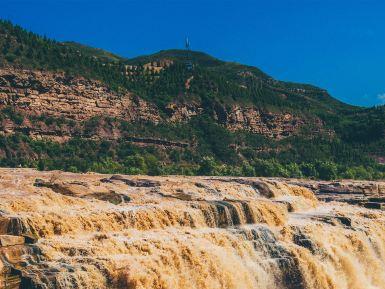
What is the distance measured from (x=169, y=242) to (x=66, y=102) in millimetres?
91935

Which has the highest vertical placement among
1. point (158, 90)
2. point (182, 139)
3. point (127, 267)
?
point (158, 90)

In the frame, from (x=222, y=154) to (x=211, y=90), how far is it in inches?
1299

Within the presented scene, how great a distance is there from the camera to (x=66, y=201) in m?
41.8

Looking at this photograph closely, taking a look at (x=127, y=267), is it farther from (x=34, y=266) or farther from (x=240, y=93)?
(x=240, y=93)

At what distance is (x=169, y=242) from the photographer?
3478 cm

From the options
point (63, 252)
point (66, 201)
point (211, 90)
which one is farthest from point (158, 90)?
point (63, 252)

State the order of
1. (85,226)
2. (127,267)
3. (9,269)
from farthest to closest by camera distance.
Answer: (85,226) → (127,267) → (9,269)

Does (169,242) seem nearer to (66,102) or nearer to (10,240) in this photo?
(10,240)

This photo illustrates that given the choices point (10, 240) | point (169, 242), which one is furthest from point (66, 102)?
point (10, 240)

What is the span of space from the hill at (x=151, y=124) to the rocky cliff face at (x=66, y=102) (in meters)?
0.21

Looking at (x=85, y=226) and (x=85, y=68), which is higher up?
(x=85, y=68)

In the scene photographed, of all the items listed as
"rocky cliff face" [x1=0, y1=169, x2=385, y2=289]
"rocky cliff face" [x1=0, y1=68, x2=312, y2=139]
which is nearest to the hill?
"rocky cliff face" [x1=0, y1=68, x2=312, y2=139]

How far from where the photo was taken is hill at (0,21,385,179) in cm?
11019

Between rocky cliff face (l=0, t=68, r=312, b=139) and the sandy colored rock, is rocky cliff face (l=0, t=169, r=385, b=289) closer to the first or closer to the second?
the sandy colored rock
